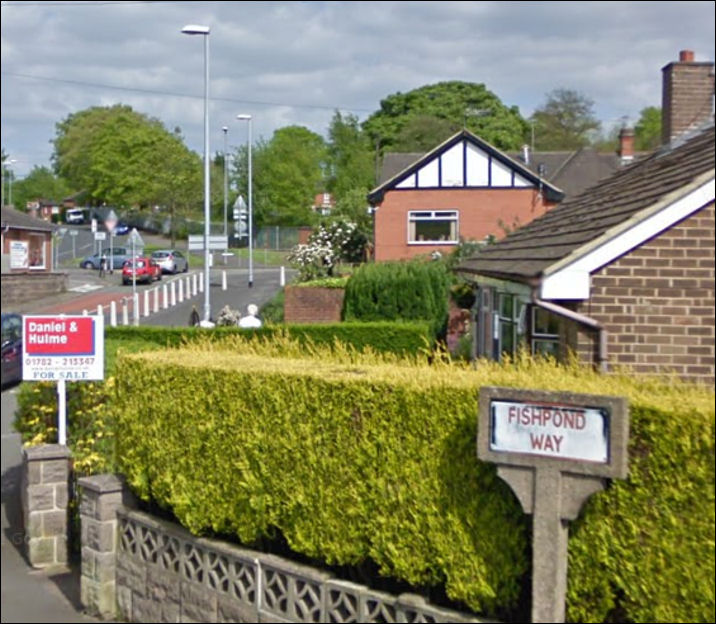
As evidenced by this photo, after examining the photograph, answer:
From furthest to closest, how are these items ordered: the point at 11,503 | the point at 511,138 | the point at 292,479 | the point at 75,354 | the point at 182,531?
the point at 511,138 → the point at 11,503 → the point at 75,354 → the point at 182,531 → the point at 292,479

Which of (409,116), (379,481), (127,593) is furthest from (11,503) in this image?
(409,116)

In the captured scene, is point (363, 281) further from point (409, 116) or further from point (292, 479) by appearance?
point (409, 116)

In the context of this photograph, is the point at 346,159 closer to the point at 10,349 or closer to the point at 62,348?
the point at 10,349

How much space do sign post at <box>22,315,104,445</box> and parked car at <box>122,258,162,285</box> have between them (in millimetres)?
31131

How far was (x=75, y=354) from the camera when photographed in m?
10.2

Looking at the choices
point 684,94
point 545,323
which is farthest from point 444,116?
point 545,323

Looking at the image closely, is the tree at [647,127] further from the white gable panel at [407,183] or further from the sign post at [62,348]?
the sign post at [62,348]

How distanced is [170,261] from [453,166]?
15893 millimetres

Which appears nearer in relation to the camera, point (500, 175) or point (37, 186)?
point (37, 186)

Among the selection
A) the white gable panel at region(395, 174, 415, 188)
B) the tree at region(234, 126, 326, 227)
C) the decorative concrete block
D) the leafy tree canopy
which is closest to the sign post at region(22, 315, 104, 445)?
the decorative concrete block

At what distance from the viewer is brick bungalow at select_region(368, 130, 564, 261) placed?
34875mm

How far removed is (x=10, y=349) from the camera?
16.0 metres

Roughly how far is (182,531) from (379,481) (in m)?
2.36

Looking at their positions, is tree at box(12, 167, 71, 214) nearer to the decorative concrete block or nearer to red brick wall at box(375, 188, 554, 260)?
red brick wall at box(375, 188, 554, 260)
